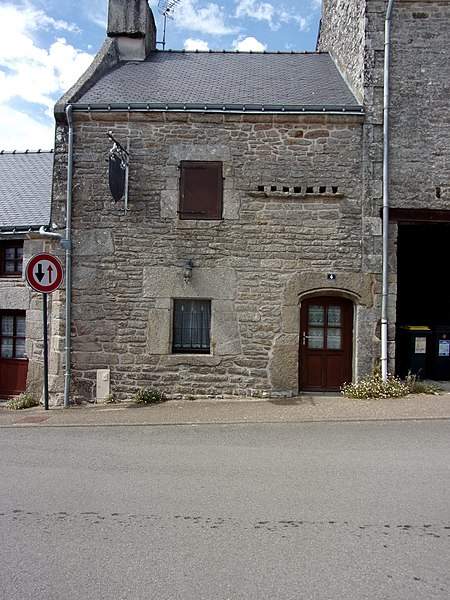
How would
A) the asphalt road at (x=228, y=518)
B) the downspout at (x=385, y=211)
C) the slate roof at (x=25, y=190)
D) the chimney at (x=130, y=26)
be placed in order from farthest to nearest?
the chimney at (x=130, y=26) → the slate roof at (x=25, y=190) → the downspout at (x=385, y=211) → the asphalt road at (x=228, y=518)

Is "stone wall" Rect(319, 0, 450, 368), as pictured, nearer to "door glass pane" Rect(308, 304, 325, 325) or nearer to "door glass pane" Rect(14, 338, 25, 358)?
"door glass pane" Rect(308, 304, 325, 325)

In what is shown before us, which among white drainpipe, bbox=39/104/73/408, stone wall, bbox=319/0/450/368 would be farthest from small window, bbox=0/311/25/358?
stone wall, bbox=319/0/450/368

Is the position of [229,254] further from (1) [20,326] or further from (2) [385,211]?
(1) [20,326]

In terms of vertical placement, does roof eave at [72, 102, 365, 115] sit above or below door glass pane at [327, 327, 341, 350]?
above

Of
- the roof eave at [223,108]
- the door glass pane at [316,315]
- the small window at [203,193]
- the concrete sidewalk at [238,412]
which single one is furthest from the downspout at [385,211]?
the small window at [203,193]

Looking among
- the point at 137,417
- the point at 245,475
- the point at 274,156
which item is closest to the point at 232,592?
the point at 245,475

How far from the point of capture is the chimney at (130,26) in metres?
11.5

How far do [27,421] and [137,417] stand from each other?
174 centimetres

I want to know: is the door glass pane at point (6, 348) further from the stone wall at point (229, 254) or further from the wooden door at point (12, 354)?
the stone wall at point (229, 254)

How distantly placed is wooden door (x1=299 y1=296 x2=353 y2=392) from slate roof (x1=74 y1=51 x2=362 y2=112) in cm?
371

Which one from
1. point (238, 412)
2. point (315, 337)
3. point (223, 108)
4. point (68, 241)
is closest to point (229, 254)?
point (315, 337)

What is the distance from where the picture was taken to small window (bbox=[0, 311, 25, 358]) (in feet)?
33.2

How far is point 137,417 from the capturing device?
7586 mm

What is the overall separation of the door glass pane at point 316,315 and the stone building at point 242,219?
10cm
